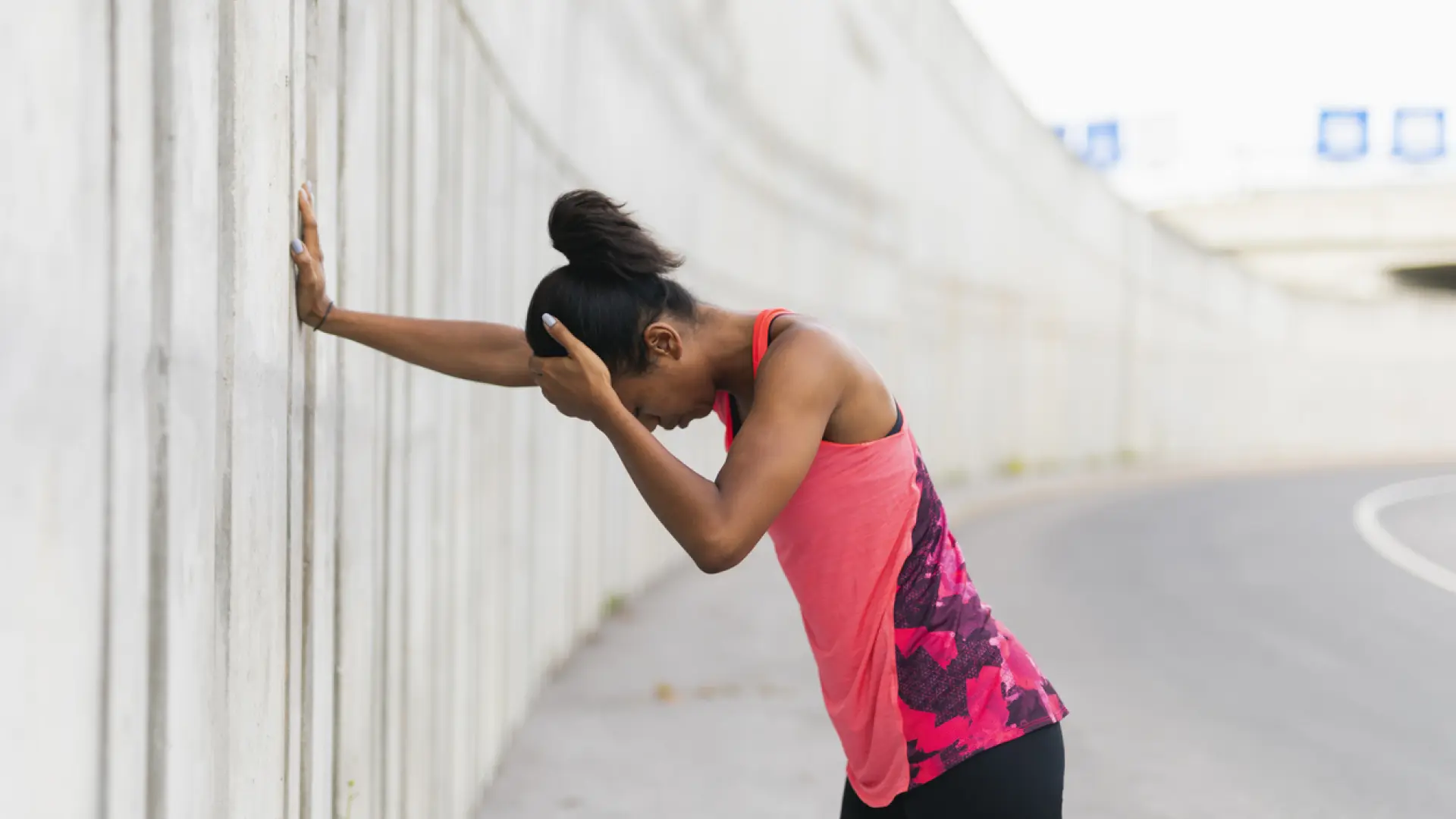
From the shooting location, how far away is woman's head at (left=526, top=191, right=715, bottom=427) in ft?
7.64

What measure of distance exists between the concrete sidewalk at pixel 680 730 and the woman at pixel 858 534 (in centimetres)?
239

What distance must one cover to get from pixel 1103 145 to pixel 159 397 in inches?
2078

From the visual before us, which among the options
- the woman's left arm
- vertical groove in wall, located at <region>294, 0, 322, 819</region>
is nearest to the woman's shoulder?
the woman's left arm

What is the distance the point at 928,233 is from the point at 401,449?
17.1 m

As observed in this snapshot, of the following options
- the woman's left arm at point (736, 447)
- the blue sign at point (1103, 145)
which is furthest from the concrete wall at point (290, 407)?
the blue sign at point (1103, 145)

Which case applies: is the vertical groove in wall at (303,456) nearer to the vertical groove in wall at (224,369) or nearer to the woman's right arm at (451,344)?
the woman's right arm at (451,344)

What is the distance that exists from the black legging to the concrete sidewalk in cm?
238

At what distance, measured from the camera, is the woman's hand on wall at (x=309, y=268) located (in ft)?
8.30

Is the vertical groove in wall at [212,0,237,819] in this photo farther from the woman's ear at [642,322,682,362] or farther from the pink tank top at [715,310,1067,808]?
the pink tank top at [715,310,1067,808]

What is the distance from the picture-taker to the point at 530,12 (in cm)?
557

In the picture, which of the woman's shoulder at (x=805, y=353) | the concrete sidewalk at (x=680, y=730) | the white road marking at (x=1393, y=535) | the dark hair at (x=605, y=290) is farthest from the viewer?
the white road marking at (x=1393, y=535)

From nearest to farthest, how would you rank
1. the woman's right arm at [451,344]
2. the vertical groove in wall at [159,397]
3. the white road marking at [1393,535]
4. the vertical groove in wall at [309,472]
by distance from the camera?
the vertical groove in wall at [159,397], the vertical groove in wall at [309,472], the woman's right arm at [451,344], the white road marking at [1393,535]

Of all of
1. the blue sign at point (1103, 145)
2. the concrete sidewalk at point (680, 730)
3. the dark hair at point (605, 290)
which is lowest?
the concrete sidewalk at point (680, 730)

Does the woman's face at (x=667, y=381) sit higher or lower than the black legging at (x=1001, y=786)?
higher
